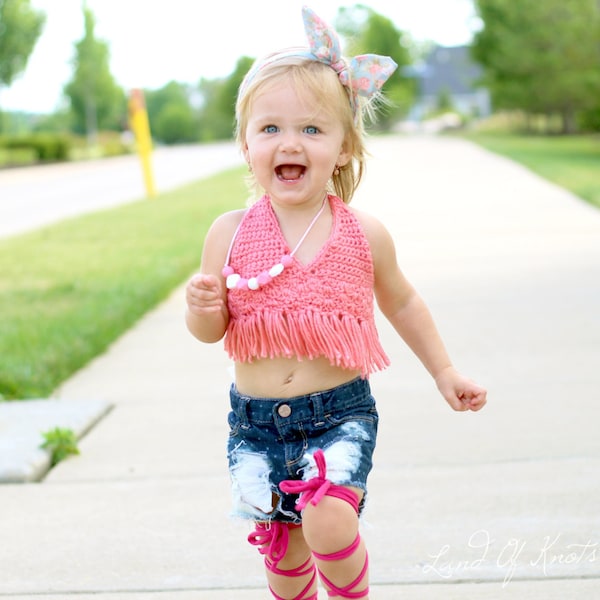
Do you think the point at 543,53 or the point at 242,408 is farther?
the point at 543,53

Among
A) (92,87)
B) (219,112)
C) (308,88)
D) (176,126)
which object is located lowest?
(176,126)

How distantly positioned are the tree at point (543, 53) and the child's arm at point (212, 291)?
70.3 ft

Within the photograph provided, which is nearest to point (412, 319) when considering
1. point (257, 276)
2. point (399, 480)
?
point (257, 276)

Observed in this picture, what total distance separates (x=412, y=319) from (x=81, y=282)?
6074 millimetres

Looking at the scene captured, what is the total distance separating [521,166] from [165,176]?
10.6 m

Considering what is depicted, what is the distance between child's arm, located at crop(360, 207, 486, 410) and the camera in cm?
266

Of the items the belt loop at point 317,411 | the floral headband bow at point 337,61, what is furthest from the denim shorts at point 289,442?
the floral headband bow at point 337,61

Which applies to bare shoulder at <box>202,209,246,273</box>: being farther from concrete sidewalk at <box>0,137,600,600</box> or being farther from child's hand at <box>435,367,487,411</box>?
concrete sidewalk at <box>0,137,600,600</box>

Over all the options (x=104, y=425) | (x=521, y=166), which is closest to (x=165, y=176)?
(x=521, y=166)

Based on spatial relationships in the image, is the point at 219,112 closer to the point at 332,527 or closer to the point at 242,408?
the point at 242,408

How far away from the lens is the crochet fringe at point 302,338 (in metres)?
2.51

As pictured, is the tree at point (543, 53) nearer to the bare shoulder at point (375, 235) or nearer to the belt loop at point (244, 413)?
the bare shoulder at point (375, 235)

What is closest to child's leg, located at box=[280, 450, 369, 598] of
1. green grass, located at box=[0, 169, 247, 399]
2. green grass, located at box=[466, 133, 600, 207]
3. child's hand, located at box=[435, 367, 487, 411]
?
child's hand, located at box=[435, 367, 487, 411]

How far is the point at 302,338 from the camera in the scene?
2.52m
